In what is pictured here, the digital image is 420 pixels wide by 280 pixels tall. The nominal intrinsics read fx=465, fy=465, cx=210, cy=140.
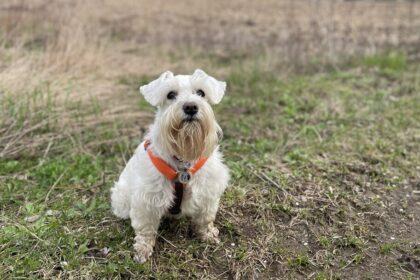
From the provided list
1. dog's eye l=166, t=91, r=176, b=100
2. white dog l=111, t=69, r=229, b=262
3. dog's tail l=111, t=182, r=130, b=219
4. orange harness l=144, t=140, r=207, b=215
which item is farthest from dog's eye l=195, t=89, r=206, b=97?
dog's tail l=111, t=182, r=130, b=219

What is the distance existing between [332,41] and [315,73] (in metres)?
1.65

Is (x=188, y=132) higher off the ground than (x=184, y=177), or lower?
higher

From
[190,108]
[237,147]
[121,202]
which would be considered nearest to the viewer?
[190,108]

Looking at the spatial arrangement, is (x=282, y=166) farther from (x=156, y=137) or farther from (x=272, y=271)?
(x=156, y=137)

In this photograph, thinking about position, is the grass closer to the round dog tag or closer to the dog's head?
the round dog tag

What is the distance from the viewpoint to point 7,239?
3822 millimetres

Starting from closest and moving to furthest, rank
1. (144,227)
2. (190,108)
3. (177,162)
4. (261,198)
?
1. (190,108)
2. (177,162)
3. (144,227)
4. (261,198)

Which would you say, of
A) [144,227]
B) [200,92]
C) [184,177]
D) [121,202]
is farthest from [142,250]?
[200,92]

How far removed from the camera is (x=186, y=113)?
3.16m

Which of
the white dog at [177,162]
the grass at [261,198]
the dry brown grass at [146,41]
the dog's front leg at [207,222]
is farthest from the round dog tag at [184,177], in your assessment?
the dry brown grass at [146,41]

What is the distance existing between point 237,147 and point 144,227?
2.26 meters

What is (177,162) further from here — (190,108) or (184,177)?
(190,108)

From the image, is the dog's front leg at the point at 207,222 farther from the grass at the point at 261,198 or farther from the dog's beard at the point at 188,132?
the dog's beard at the point at 188,132

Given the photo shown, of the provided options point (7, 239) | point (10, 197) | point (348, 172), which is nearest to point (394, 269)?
point (348, 172)
